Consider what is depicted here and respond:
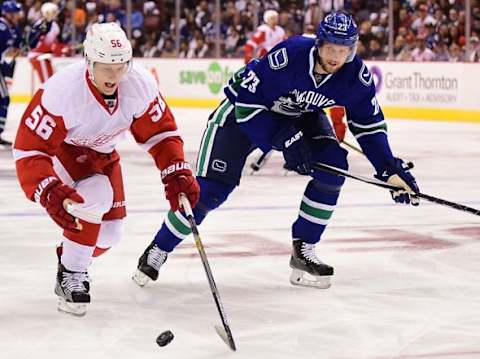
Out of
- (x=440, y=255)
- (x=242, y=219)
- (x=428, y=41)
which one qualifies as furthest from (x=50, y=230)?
(x=428, y=41)

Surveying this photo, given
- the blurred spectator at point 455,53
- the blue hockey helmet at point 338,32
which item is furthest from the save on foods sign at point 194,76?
the blue hockey helmet at point 338,32

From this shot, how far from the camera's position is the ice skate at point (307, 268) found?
14.4 feet

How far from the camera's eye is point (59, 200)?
347cm

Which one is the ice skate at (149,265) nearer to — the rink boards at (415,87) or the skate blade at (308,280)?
the skate blade at (308,280)

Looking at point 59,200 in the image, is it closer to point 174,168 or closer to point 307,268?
point 174,168

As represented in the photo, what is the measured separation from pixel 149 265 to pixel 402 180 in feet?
3.24

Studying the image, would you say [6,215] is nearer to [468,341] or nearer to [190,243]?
[190,243]

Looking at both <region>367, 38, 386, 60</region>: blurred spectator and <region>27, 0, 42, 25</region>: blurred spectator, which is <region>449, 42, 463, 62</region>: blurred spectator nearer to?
<region>367, 38, 386, 60</region>: blurred spectator

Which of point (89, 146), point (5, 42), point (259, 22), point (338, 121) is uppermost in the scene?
point (89, 146)

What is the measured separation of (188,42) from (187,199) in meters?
A: 12.0

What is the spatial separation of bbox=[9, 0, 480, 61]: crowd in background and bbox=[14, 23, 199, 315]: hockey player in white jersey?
29.5 ft

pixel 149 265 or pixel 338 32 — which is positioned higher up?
pixel 338 32

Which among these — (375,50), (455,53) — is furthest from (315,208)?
(375,50)

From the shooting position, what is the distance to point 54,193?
3482 mm
